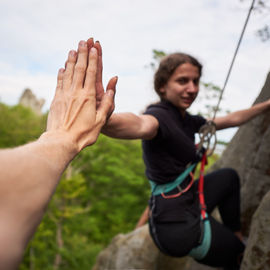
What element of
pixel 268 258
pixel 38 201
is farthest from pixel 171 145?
pixel 38 201

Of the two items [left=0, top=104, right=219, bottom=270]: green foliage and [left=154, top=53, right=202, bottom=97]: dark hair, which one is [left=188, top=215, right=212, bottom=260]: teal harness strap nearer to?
[left=154, top=53, right=202, bottom=97]: dark hair

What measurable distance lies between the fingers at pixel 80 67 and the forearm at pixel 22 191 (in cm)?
39

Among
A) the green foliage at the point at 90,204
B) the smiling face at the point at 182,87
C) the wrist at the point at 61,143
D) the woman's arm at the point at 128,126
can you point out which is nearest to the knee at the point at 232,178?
the smiling face at the point at 182,87

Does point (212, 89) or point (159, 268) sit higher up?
point (212, 89)

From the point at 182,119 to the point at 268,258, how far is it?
1361 millimetres

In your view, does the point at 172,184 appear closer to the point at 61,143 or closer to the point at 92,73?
the point at 92,73

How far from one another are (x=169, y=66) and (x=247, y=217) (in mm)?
2687

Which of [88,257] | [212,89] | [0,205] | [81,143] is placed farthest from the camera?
[88,257]

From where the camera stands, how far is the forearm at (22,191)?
61cm

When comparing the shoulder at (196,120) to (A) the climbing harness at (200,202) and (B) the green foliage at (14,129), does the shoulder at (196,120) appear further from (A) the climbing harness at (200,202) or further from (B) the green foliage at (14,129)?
(B) the green foliage at (14,129)

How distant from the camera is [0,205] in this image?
618 mm

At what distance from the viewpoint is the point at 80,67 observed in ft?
3.72

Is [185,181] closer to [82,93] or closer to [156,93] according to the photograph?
[156,93]

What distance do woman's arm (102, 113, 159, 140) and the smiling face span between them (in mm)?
753
